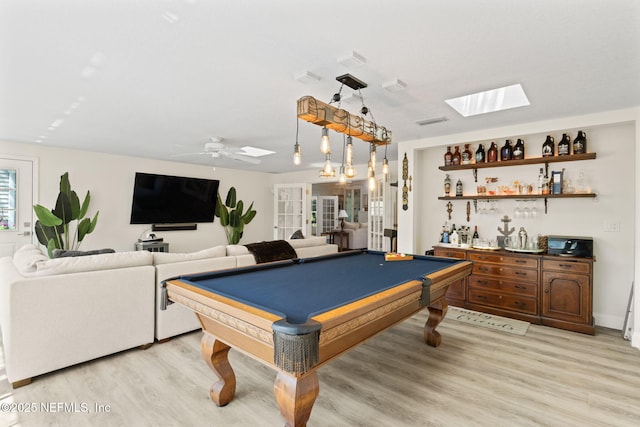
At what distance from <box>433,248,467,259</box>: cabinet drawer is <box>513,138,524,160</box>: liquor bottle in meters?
1.42

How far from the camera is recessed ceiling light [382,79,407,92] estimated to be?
99.0 inches

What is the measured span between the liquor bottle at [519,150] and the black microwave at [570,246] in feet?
3.57

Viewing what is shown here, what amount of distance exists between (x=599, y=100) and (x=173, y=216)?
22.9 feet

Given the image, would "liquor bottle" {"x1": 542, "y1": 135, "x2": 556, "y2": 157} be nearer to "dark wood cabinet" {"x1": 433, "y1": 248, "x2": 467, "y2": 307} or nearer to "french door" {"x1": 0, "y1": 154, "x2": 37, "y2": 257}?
"dark wood cabinet" {"x1": 433, "y1": 248, "x2": 467, "y2": 307}

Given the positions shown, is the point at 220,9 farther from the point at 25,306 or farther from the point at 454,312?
the point at 454,312

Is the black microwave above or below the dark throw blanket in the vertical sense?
above

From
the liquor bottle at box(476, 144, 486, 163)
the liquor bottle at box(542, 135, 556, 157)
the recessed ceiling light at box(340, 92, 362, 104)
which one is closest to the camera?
the recessed ceiling light at box(340, 92, 362, 104)

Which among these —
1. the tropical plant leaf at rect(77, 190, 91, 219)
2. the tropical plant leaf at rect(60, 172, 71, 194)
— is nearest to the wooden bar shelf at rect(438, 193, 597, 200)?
the tropical plant leaf at rect(77, 190, 91, 219)

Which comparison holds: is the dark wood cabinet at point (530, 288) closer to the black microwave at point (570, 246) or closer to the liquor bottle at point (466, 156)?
the black microwave at point (570, 246)

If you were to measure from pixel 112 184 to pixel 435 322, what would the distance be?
605 cm

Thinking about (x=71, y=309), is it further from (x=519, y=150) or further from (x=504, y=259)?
(x=519, y=150)

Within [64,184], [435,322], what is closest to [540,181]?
[435,322]

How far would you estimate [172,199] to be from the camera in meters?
6.57

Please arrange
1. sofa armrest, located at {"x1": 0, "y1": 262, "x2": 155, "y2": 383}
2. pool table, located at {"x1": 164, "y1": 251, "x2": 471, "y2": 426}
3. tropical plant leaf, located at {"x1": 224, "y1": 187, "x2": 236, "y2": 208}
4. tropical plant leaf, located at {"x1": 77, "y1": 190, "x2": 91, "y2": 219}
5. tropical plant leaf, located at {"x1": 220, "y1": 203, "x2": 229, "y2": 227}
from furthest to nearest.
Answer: tropical plant leaf, located at {"x1": 224, "y1": 187, "x2": 236, "y2": 208} → tropical plant leaf, located at {"x1": 220, "y1": 203, "x2": 229, "y2": 227} → tropical plant leaf, located at {"x1": 77, "y1": 190, "x2": 91, "y2": 219} → sofa armrest, located at {"x1": 0, "y1": 262, "x2": 155, "y2": 383} → pool table, located at {"x1": 164, "y1": 251, "x2": 471, "y2": 426}
